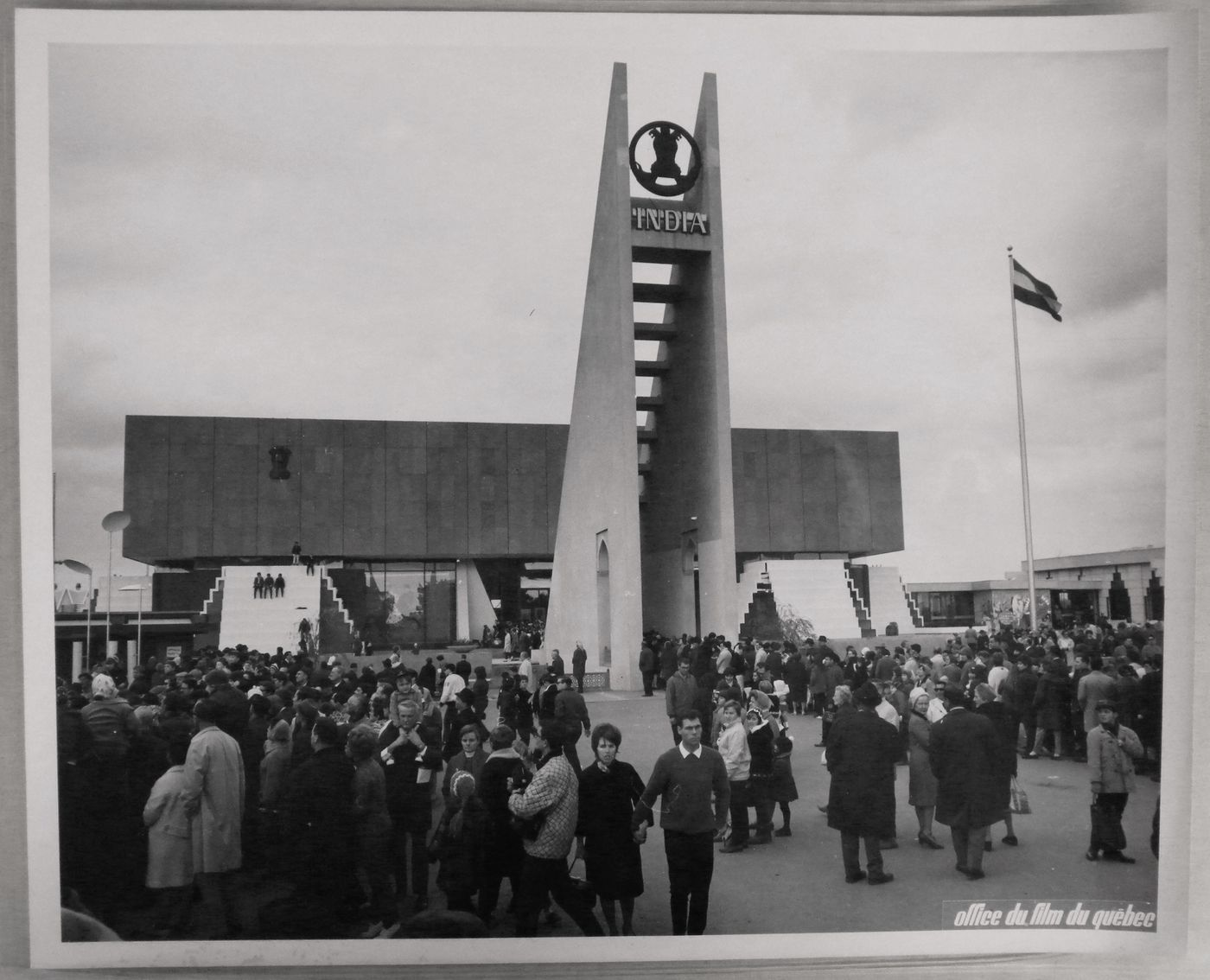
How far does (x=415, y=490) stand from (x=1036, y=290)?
13.9m

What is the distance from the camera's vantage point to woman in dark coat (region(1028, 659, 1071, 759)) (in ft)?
15.5

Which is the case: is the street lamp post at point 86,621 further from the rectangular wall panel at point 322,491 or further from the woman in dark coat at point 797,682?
the woman in dark coat at point 797,682

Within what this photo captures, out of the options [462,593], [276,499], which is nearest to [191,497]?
[276,499]

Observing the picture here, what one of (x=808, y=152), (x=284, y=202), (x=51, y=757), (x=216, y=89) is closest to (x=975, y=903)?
(x=808, y=152)

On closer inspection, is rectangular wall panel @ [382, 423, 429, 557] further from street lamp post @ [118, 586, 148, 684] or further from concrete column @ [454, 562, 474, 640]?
street lamp post @ [118, 586, 148, 684]

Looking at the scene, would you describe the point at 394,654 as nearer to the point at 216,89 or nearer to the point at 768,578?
the point at 768,578

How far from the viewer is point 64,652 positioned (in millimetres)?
4676

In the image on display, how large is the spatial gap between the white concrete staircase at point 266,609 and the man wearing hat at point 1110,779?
591cm

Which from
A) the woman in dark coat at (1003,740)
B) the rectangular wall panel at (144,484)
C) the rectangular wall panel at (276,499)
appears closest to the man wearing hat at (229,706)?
the rectangular wall panel at (144,484)

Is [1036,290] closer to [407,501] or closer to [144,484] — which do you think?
[144,484]

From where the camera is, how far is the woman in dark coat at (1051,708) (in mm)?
4723

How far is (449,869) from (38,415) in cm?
345

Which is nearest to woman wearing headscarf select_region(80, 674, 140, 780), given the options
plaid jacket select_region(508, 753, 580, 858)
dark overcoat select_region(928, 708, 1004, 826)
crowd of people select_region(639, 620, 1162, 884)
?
plaid jacket select_region(508, 753, 580, 858)

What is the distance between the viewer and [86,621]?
4855mm
